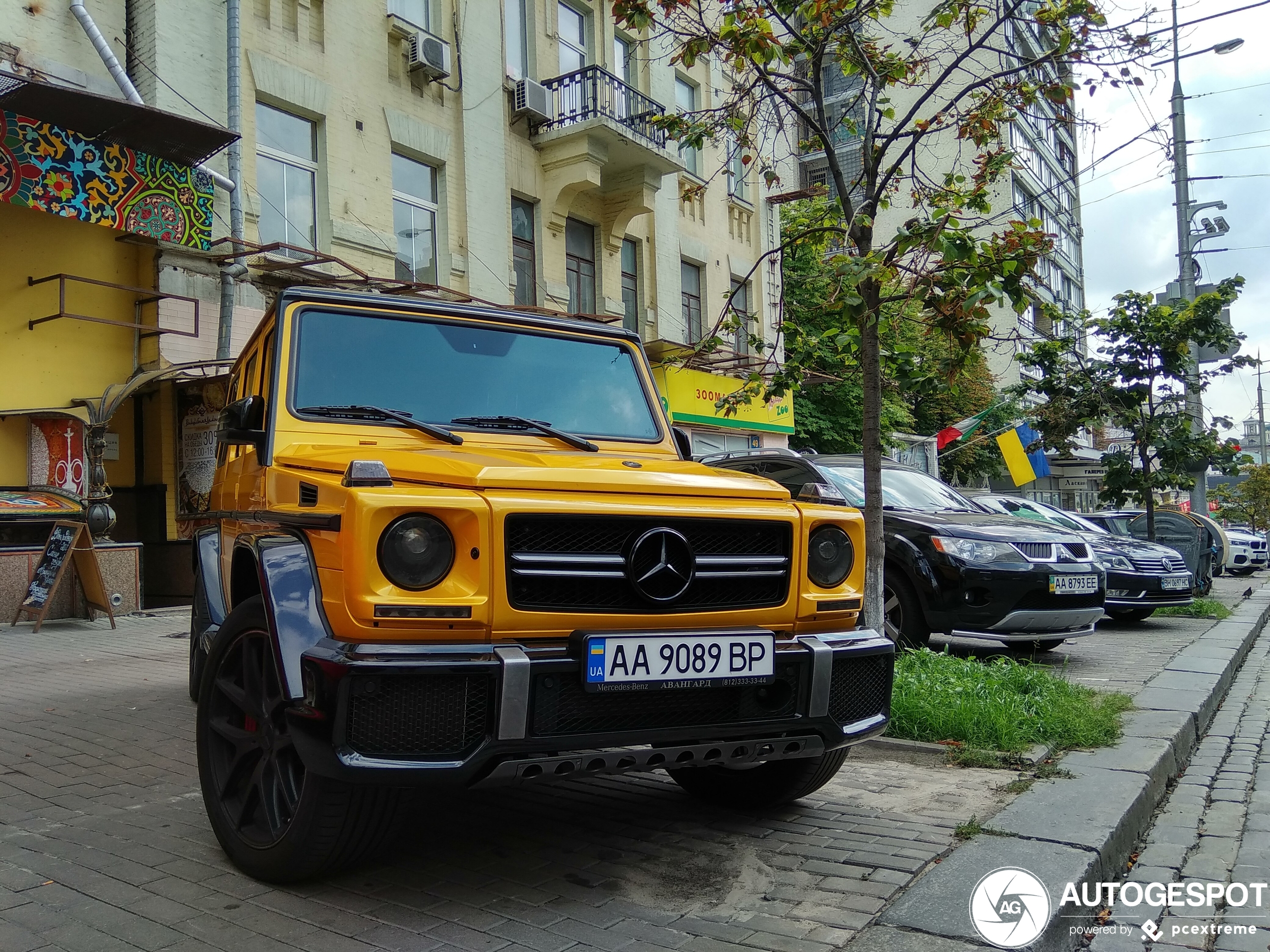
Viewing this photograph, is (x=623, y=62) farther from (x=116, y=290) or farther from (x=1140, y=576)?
(x=1140, y=576)

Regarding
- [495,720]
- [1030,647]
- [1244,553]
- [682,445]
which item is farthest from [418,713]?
[1244,553]

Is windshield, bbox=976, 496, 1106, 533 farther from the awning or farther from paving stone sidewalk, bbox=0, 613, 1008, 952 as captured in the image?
the awning

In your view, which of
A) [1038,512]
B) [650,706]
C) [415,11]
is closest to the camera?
[650,706]

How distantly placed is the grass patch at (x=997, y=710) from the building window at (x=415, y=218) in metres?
11.1

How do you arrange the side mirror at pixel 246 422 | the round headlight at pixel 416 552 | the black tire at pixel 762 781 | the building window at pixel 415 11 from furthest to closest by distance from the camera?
the building window at pixel 415 11, the black tire at pixel 762 781, the side mirror at pixel 246 422, the round headlight at pixel 416 552

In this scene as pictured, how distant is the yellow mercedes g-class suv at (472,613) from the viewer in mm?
2859

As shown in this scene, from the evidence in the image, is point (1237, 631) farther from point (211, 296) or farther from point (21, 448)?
point (21, 448)

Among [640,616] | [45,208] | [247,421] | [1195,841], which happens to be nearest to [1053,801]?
[1195,841]

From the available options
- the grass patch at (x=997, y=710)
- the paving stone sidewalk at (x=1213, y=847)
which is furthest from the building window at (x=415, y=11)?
the paving stone sidewalk at (x=1213, y=847)

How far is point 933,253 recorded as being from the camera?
5.45 meters

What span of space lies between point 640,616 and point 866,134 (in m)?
4.60

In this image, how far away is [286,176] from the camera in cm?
1342

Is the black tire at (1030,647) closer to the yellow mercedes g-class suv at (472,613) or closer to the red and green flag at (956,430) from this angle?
the yellow mercedes g-class suv at (472,613)

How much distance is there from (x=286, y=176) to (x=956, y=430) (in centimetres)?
1935
